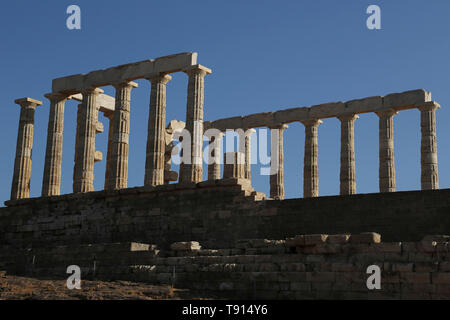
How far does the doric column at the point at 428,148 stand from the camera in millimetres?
35688

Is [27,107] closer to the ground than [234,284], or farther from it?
farther from it

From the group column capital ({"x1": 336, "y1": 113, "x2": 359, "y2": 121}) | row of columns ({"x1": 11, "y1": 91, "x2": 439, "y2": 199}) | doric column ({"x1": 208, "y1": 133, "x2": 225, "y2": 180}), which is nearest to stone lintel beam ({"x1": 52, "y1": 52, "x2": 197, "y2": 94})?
row of columns ({"x1": 11, "y1": 91, "x2": 439, "y2": 199})

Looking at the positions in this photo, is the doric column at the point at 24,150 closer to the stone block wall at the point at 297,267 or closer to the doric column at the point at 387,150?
the stone block wall at the point at 297,267

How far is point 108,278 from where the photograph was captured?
2373 cm

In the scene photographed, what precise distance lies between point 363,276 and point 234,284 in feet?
12.8

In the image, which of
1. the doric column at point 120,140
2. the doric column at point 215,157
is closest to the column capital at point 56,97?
the doric column at point 120,140

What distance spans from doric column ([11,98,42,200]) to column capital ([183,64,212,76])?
11.4 meters

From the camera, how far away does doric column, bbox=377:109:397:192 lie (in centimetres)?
3641

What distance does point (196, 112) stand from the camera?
1287 inches

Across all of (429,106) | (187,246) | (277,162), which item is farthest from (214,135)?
(187,246)

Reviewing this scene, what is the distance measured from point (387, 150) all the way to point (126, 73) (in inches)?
563
